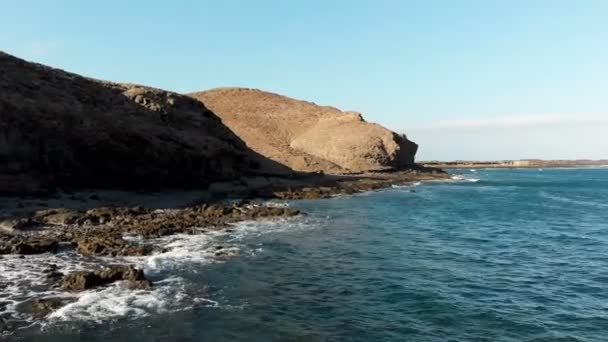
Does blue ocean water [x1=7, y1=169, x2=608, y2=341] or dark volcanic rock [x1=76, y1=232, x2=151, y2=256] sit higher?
dark volcanic rock [x1=76, y1=232, x2=151, y2=256]

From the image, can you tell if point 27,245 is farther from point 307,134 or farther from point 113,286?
point 307,134

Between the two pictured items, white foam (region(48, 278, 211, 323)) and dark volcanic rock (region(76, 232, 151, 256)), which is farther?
dark volcanic rock (region(76, 232, 151, 256))

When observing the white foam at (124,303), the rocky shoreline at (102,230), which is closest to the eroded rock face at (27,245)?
the rocky shoreline at (102,230)

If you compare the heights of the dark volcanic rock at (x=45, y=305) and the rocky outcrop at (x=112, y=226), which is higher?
the rocky outcrop at (x=112, y=226)

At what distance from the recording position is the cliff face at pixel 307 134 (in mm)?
122438

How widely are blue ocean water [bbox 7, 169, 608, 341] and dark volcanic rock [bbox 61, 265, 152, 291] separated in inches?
65.5

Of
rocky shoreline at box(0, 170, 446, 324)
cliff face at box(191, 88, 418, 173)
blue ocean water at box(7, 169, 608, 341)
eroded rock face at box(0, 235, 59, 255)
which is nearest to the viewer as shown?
blue ocean water at box(7, 169, 608, 341)

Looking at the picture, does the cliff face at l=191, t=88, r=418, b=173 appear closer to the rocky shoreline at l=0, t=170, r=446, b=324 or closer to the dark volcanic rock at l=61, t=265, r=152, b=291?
the rocky shoreline at l=0, t=170, r=446, b=324

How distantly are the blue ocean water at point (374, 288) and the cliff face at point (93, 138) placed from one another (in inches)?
738

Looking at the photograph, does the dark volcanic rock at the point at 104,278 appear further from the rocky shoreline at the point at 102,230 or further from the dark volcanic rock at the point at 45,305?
the dark volcanic rock at the point at 45,305

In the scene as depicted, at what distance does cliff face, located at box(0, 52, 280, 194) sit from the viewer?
43438mm

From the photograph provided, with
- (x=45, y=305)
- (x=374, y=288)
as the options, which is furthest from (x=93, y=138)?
(x=374, y=288)

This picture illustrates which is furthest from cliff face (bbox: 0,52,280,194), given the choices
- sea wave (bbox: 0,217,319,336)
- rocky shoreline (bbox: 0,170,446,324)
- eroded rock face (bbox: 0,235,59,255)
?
sea wave (bbox: 0,217,319,336)

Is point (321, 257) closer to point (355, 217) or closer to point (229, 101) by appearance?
point (355, 217)
